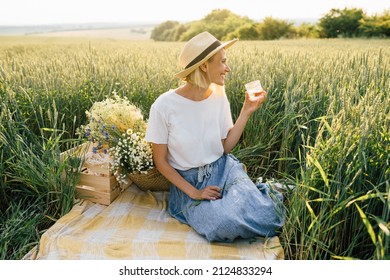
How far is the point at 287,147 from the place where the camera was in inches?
108

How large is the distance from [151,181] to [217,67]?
871 millimetres

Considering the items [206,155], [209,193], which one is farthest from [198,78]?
[209,193]

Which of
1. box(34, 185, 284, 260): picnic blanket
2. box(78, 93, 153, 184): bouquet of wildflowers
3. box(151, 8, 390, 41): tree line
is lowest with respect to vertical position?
box(151, 8, 390, 41): tree line

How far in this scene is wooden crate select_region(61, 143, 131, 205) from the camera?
249 cm

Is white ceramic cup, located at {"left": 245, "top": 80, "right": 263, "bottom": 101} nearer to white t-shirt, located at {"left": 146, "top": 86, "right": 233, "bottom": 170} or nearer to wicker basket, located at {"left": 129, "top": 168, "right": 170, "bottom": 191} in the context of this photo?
white t-shirt, located at {"left": 146, "top": 86, "right": 233, "bottom": 170}

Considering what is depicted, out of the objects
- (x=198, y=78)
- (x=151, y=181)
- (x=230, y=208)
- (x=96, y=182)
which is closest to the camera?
(x=230, y=208)

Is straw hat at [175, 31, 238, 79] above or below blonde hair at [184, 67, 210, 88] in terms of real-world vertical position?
above

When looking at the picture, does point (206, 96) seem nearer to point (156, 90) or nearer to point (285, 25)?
point (156, 90)

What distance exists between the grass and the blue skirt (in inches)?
4.5

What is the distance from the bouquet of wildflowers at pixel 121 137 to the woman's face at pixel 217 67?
2.01 ft

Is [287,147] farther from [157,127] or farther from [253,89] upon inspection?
[157,127]

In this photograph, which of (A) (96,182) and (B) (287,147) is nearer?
(A) (96,182)

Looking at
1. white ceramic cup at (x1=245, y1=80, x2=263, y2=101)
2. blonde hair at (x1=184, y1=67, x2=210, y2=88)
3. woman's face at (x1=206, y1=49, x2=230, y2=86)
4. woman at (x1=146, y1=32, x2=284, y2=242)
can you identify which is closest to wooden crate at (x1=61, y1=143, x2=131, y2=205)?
woman at (x1=146, y1=32, x2=284, y2=242)
